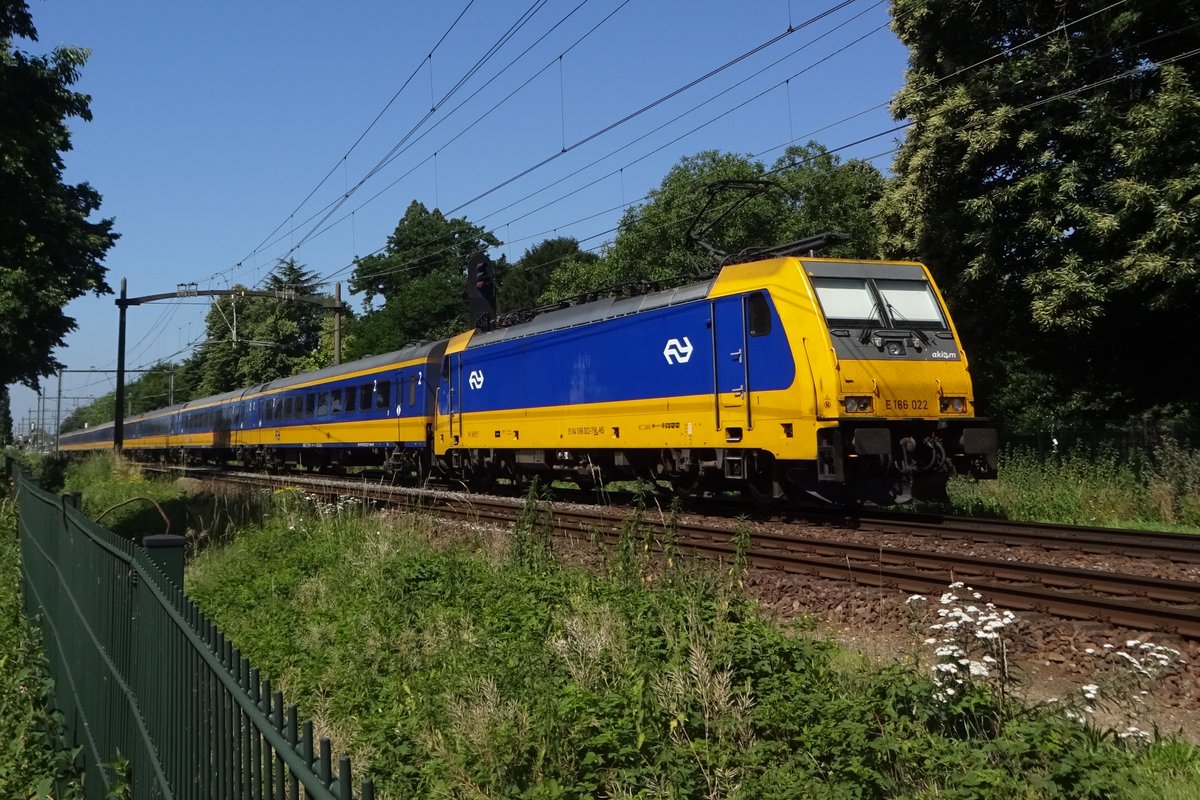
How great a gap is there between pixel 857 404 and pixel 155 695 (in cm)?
903

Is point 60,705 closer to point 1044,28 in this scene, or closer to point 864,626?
point 864,626

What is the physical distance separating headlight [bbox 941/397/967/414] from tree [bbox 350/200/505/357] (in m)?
41.1

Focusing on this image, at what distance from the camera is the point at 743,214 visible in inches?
1264

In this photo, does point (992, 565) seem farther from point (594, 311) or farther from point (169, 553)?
point (594, 311)

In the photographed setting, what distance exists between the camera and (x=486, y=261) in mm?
24875

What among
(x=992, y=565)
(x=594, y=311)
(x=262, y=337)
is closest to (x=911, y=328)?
(x=992, y=565)

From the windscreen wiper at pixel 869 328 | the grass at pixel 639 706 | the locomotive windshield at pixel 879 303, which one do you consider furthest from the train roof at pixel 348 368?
the grass at pixel 639 706

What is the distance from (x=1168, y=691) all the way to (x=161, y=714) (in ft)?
18.3

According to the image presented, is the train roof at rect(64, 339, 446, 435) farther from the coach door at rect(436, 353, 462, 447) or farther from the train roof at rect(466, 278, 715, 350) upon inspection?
the train roof at rect(466, 278, 715, 350)

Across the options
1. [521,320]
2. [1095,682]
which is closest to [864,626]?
[1095,682]

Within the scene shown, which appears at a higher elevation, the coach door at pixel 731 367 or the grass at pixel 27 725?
the coach door at pixel 731 367

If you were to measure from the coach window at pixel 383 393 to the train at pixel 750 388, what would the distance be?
4596 mm

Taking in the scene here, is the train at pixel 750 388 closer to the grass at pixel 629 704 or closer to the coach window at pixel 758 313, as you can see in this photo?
the coach window at pixel 758 313

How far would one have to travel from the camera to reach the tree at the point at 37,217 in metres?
14.8
